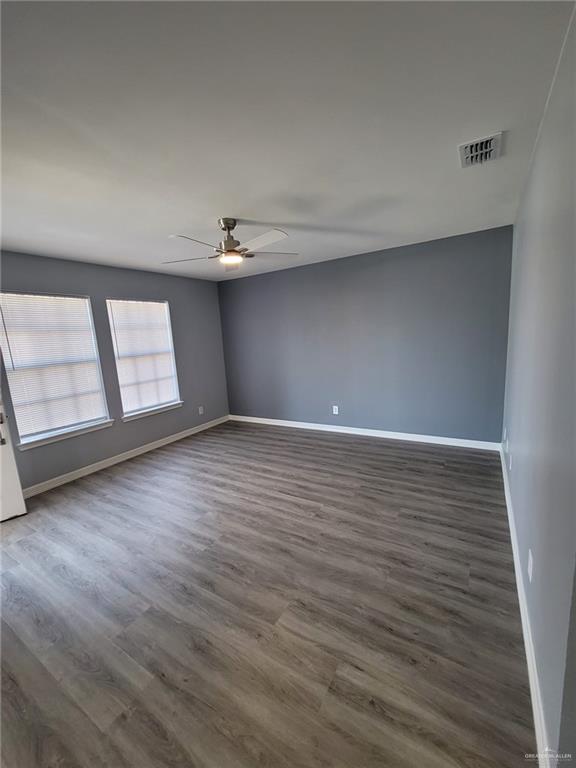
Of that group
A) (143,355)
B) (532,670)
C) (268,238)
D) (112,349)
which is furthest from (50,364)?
(532,670)

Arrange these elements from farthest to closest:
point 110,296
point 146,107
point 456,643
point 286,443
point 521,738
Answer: point 286,443
point 110,296
point 456,643
point 146,107
point 521,738

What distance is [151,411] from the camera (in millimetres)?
4688

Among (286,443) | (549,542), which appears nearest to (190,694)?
(549,542)

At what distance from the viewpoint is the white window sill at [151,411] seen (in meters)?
4.41

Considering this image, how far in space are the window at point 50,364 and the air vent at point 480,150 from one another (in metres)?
4.13

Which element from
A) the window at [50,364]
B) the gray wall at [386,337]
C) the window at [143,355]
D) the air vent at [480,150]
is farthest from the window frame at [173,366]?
the air vent at [480,150]

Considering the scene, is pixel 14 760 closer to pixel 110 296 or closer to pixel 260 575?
pixel 260 575

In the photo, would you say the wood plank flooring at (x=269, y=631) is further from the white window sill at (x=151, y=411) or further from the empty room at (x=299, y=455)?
the white window sill at (x=151, y=411)

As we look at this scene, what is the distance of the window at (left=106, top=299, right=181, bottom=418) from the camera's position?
4328 mm

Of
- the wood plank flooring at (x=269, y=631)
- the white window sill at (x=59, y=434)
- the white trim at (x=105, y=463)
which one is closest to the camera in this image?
the wood plank flooring at (x=269, y=631)

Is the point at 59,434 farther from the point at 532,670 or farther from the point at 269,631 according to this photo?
the point at 532,670

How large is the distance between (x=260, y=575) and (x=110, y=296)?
3851 millimetres

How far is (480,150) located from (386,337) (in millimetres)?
2621

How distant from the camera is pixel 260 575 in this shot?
6.91ft
